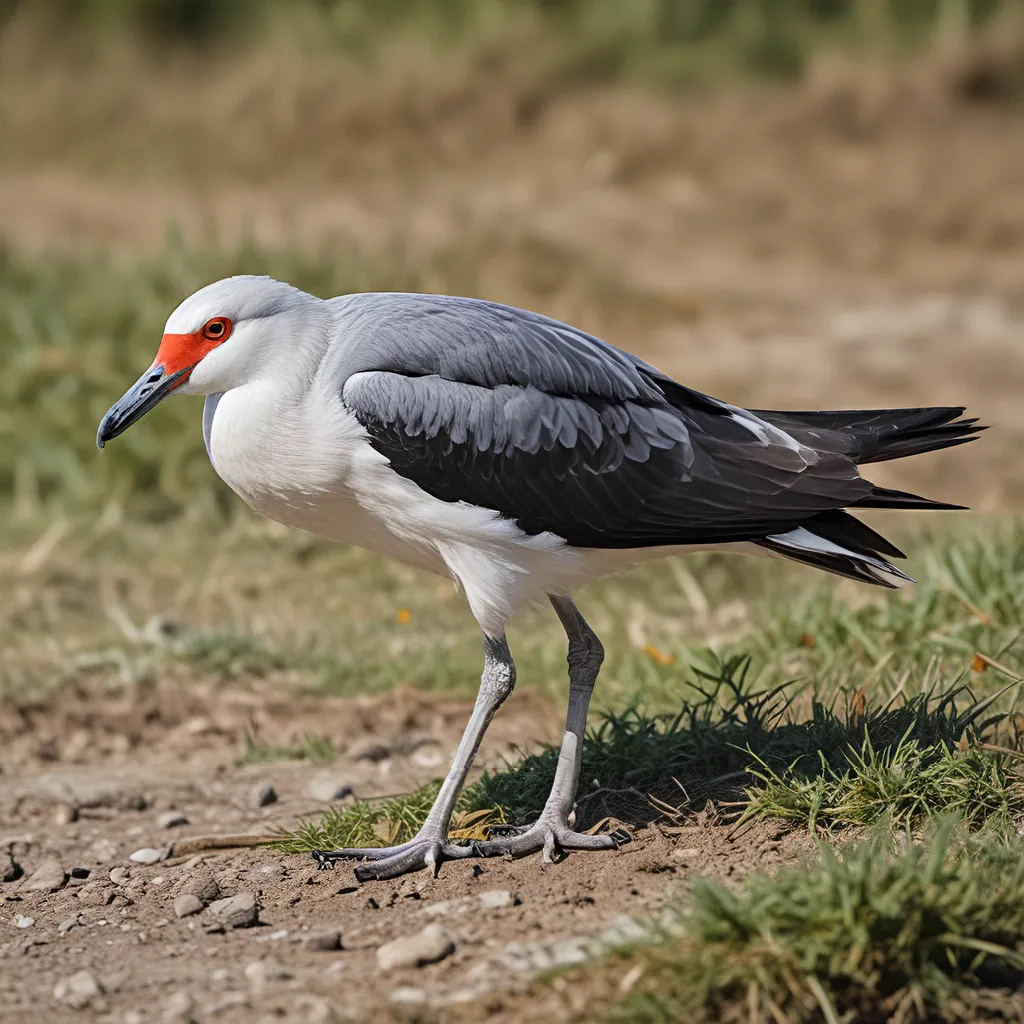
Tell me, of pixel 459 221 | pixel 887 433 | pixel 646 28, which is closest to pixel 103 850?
pixel 887 433

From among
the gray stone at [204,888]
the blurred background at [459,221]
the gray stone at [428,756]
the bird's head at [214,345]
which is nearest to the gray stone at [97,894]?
the gray stone at [204,888]

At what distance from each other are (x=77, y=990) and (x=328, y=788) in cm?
187

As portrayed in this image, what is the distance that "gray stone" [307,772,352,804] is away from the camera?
5.14 m

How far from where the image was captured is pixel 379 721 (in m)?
5.88

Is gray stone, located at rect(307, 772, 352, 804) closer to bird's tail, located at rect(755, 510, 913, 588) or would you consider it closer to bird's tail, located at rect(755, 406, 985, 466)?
bird's tail, located at rect(755, 510, 913, 588)

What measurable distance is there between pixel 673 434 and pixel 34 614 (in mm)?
3884

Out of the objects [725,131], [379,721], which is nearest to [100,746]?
[379,721]

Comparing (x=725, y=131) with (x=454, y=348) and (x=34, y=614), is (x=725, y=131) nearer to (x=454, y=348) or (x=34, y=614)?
(x=34, y=614)

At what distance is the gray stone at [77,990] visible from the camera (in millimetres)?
3330

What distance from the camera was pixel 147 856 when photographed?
4543 mm

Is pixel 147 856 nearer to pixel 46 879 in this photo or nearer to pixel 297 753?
pixel 46 879

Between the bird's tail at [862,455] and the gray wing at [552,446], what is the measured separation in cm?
7

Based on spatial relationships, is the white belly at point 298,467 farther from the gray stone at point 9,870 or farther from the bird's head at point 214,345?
the gray stone at point 9,870

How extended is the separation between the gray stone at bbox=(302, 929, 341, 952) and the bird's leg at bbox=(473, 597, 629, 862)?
588 millimetres
